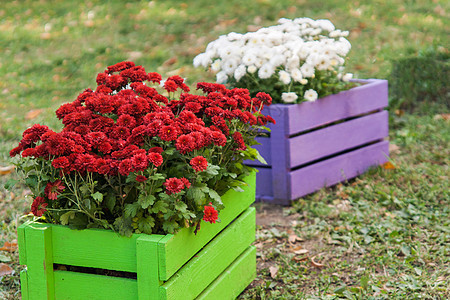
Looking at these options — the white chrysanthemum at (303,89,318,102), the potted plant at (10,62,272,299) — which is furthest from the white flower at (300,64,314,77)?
the potted plant at (10,62,272,299)

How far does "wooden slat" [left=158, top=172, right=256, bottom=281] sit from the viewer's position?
1945 mm

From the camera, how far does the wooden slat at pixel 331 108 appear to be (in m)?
3.42

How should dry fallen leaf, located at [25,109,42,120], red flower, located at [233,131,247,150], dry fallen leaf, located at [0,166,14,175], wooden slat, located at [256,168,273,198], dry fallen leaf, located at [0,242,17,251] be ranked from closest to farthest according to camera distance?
1. red flower, located at [233,131,247,150]
2. dry fallen leaf, located at [0,242,17,251]
3. wooden slat, located at [256,168,273,198]
4. dry fallen leaf, located at [0,166,14,175]
5. dry fallen leaf, located at [25,109,42,120]

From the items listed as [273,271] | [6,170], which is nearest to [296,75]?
[273,271]

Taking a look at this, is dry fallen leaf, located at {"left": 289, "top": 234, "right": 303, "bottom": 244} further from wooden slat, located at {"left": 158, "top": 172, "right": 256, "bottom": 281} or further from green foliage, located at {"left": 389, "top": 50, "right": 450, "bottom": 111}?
green foliage, located at {"left": 389, "top": 50, "right": 450, "bottom": 111}

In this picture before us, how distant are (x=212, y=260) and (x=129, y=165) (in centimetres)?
63

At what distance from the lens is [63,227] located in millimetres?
2057

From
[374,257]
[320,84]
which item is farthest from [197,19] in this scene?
[374,257]

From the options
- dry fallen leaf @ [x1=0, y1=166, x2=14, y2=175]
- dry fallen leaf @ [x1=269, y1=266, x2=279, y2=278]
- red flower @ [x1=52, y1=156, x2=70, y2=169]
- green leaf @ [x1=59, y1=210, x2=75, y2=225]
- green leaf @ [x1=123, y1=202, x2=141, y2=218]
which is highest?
red flower @ [x1=52, y1=156, x2=70, y2=169]

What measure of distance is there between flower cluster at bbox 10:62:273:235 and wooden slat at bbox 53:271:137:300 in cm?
19

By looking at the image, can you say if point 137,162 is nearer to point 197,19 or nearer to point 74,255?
point 74,255

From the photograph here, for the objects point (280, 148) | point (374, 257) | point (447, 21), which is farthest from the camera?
point (447, 21)

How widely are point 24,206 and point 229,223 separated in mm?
1601

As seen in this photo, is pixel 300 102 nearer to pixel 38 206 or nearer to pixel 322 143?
pixel 322 143
